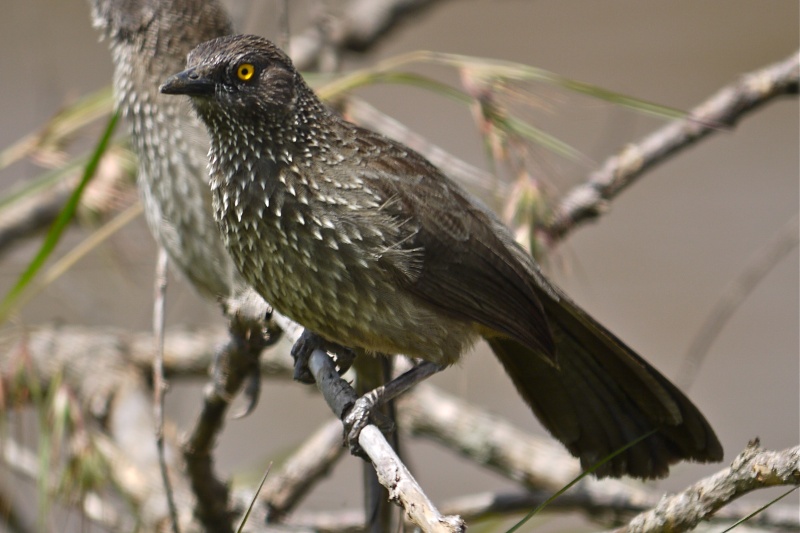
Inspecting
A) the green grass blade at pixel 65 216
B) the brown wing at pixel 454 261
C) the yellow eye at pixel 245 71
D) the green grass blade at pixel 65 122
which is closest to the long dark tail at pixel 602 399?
the brown wing at pixel 454 261

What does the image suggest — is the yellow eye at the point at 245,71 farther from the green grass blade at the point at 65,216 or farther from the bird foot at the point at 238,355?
the bird foot at the point at 238,355

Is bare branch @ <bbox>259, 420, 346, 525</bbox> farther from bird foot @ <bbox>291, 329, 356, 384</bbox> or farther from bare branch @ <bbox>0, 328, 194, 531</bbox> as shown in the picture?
bird foot @ <bbox>291, 329, 356, 384</bbox>

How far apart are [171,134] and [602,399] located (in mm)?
1541

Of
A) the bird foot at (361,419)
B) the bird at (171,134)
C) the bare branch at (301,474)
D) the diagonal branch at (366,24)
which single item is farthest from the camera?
the diagonal branch at (366,24)

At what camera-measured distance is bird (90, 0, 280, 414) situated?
320 centimetres

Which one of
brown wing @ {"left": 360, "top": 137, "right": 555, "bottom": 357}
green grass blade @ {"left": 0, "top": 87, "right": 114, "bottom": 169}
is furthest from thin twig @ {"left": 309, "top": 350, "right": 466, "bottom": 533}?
green grass blade @ {"left": 0, "top": 87, "right": 114, "bottom": 169}

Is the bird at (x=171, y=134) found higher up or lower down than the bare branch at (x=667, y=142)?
higher up

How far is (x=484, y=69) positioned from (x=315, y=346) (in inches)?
37.1

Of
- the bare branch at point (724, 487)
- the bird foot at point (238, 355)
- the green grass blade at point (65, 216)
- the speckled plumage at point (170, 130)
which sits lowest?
the bare branch at point (724, 487)

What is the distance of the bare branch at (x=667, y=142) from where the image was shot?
128 inches

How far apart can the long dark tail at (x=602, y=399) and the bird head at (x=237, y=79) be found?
87 centimetres

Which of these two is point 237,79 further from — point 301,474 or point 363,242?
point 301,474

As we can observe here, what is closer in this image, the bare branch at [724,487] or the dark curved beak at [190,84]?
the bare branch at [724,487]

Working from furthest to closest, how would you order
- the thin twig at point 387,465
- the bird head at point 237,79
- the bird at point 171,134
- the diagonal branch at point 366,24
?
the diagonal branch at point 366,24
the bird at point 171,134
the bird head at point 237,79
the thin twig at point 387,465
